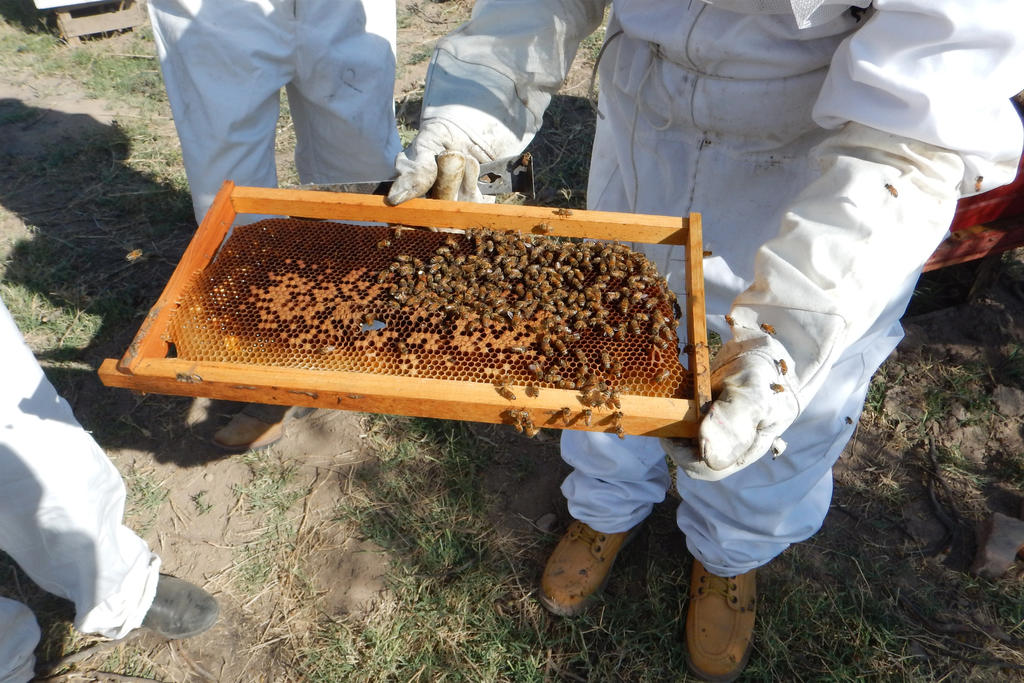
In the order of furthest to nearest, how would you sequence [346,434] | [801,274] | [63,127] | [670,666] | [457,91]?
[63,127] → [346,434] → [670,666] → [457,91] → [801,274]

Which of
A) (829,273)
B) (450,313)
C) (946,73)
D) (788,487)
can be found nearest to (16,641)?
(450,313)

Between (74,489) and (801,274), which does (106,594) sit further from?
(801,274)

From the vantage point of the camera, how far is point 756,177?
259cm

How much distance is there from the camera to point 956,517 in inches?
151

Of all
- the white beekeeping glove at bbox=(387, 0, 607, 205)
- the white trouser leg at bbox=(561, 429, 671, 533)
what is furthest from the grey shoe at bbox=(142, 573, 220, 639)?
the white beekeeping glove at bbox=(387, 0, 607, 205)

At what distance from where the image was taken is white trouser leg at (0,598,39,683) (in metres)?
2.84

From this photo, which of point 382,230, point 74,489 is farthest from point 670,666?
point 74,489

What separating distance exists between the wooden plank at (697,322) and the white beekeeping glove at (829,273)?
0.06 metres

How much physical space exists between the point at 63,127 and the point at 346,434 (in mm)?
5222

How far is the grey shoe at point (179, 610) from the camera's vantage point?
331 centimetres

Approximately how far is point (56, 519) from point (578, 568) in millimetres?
2432

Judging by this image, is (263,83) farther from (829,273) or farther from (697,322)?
(829,273)

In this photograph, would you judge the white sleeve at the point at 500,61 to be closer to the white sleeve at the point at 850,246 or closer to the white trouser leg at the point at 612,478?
the white sleeve at the point at 850,246

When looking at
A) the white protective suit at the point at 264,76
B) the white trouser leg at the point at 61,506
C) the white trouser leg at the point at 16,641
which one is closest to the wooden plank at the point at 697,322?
the white trouser leg at the point at 61,506
